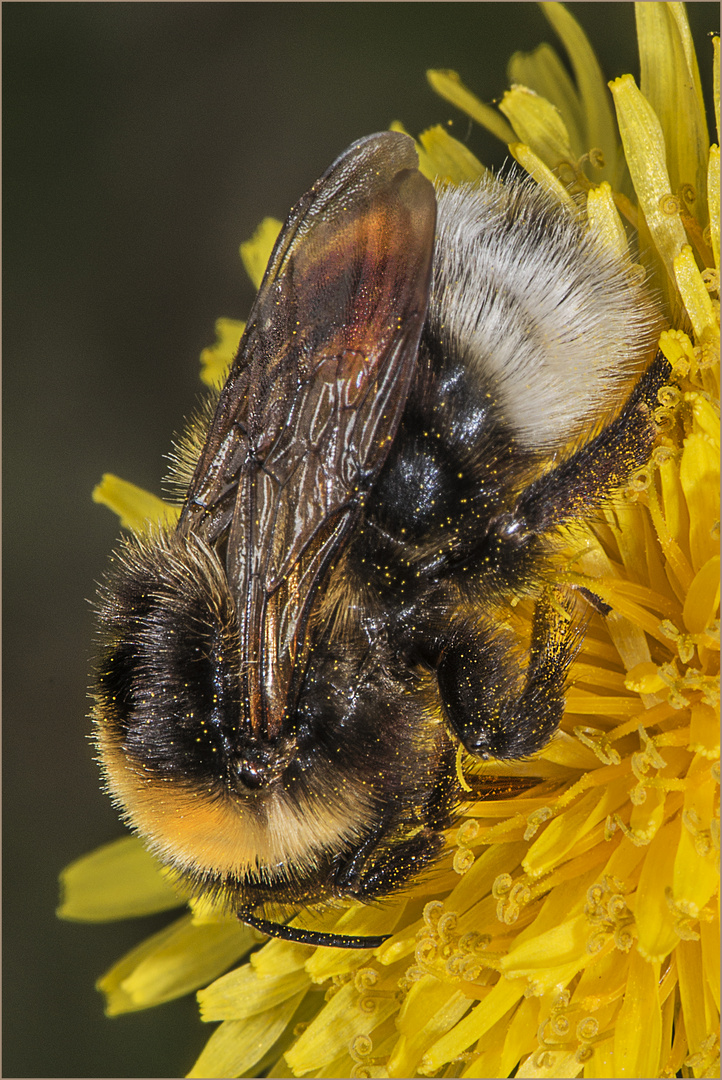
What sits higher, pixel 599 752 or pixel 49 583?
pixel 49 583

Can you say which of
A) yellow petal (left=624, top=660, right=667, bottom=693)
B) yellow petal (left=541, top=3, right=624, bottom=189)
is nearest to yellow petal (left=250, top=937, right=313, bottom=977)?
yellow petal (left=624, top=660, right=667, bottom=693)

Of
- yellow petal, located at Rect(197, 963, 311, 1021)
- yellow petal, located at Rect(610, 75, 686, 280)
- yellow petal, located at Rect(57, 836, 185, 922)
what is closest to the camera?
yellow petal, located at Rect(610, 75, 686, 280)

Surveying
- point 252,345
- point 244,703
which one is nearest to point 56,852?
point 244,703

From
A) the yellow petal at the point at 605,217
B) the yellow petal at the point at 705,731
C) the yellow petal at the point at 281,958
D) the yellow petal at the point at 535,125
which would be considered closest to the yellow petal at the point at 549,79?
the yellow petal at the point at 535,125

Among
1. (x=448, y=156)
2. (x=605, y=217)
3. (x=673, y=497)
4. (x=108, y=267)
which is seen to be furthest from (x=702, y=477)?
(x=108, y=267)

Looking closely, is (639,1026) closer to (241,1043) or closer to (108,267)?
(241,1043)

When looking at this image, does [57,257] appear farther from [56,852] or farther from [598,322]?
[598,322]

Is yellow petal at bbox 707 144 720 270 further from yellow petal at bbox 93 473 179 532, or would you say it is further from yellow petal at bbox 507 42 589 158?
yellow petal at bbox 93 473 179 532
